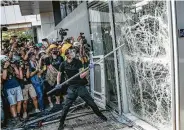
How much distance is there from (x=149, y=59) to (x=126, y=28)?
1.86 feet

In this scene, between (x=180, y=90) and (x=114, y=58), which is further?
(x=114, y=58)

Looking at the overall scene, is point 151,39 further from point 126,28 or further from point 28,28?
point 28,28

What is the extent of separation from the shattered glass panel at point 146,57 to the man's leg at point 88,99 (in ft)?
1.51

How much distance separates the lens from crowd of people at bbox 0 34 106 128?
2.91 m

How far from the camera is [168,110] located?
2.69 metres

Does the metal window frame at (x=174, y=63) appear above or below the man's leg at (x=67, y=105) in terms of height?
above

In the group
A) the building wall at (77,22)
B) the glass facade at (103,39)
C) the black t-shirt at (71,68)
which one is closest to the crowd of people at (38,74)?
the black t-shirt at (71,68)

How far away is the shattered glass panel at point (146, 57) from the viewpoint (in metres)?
2.64

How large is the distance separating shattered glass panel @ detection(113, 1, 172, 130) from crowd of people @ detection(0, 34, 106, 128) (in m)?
0.62

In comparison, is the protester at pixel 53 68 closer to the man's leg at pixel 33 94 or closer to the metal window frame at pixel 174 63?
the man's leg at pixel 33 94

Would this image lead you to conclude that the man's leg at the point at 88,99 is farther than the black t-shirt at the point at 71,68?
Yes

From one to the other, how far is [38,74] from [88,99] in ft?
2.28

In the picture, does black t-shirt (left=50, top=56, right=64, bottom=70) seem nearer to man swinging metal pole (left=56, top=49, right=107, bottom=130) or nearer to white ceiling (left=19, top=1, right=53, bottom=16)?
man swinging metal pole (left=56, top=49, right=107, bottom=130)

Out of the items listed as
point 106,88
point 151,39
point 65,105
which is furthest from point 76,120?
point 151,39
